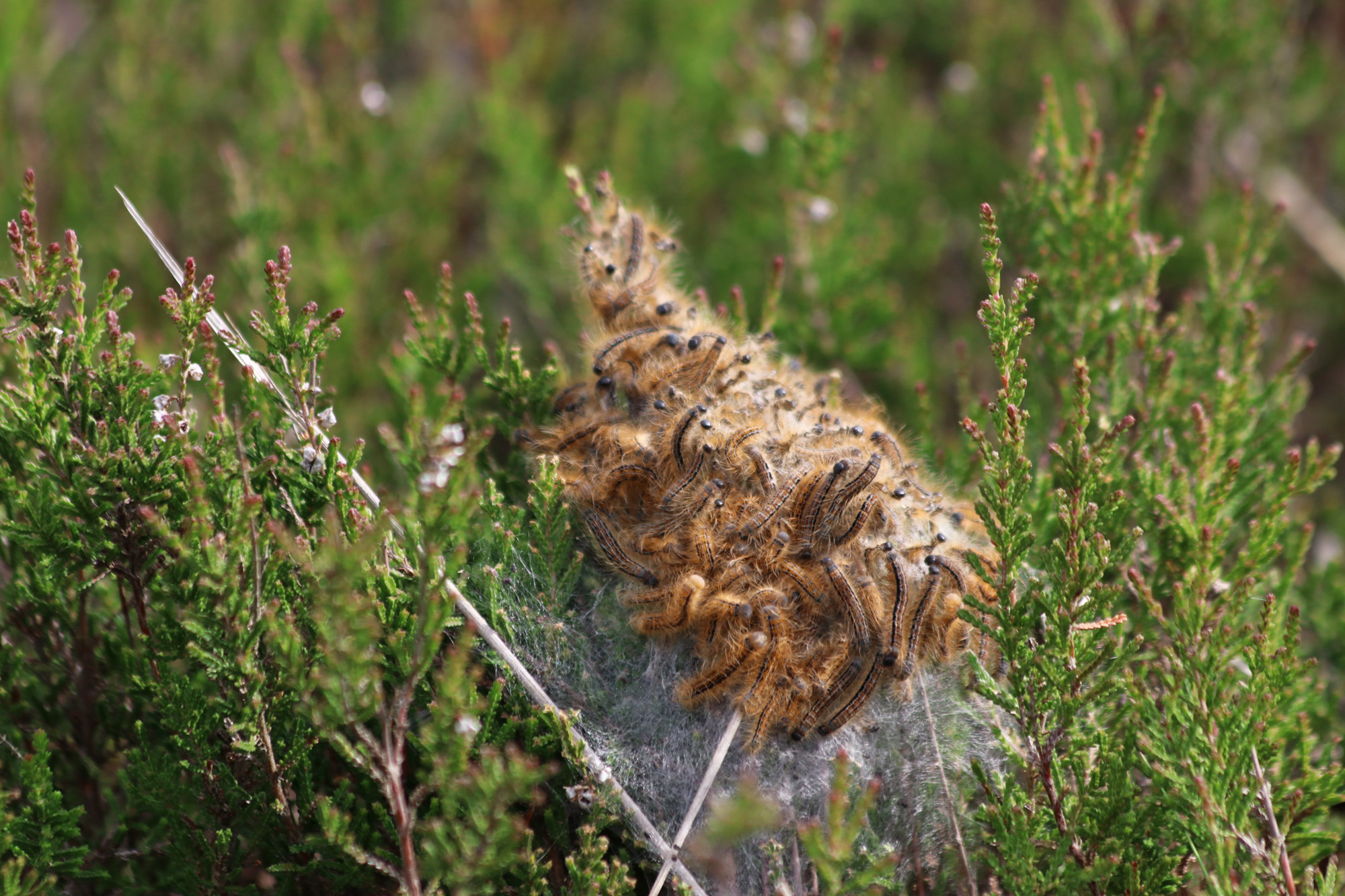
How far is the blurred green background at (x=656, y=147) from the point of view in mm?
4805

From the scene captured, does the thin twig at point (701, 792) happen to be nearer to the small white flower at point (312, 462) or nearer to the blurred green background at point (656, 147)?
the small white flower at point (312, 462)

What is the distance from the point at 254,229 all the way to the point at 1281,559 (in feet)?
17.1

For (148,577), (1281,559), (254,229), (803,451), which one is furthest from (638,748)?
(1281,559)

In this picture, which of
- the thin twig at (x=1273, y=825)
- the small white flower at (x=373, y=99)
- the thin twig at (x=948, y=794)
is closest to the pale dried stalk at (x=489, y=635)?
the thin twig at (x=948, y=794)

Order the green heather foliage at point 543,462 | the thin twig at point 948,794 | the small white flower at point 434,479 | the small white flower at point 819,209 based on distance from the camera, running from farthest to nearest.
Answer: the small white flower at point 819,209 → the thin twig at point 948,794 → the green heather foliage at point 543,462 → the small white flower at point 434,479

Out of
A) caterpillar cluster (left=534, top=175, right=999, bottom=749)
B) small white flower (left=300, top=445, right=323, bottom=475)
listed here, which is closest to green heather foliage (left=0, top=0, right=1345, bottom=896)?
small white flower (left=300, top=445, right=323, bottom=475)

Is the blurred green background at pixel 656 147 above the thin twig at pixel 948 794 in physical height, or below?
above

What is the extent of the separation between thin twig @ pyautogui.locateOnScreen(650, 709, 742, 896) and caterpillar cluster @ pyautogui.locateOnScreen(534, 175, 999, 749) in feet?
0.19

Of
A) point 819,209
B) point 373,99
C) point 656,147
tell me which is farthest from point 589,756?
point 656,147

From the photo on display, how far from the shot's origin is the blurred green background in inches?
189

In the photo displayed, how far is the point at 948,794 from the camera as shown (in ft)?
8.05

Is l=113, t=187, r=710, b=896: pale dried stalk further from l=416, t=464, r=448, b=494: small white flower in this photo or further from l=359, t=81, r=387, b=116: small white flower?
l=359, t=81, r=387, b=116: small white flower

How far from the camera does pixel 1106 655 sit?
230 cm

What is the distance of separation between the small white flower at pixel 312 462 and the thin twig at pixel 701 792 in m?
1.27
